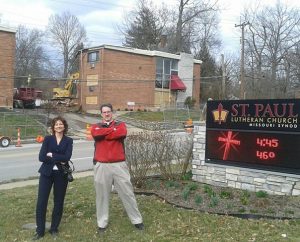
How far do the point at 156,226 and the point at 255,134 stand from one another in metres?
3.01

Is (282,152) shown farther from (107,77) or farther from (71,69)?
(71,69)

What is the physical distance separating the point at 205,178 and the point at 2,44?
112 ft

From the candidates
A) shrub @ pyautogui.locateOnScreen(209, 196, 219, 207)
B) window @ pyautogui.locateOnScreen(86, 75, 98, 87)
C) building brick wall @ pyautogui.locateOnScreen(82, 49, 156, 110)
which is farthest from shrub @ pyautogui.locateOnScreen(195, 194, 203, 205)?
window @ pyautogui.locateOnScreen(86, 75, 98, 87)

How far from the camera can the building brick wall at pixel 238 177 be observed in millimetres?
8023

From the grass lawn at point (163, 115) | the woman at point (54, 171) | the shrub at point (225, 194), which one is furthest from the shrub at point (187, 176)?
the grass lawn at point (163, 115)

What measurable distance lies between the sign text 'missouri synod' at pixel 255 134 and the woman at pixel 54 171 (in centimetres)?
370

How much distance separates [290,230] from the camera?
6.10m

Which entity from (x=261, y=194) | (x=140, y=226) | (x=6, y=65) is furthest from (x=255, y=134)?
(x=6, y=65)

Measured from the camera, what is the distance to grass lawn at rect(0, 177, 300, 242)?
5.97 meters

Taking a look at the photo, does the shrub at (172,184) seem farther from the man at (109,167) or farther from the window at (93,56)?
the window at (93,56)

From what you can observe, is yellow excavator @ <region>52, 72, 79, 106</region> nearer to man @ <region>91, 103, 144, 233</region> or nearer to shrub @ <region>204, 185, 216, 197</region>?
shrub @ <region>204, 185, 216, 197</region>

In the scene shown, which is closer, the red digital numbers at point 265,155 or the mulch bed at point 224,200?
the mulch bed at point 224,200

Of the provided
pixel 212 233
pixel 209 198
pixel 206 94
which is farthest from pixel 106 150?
pixel 206 94

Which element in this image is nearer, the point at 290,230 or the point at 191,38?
the point at 290,230
